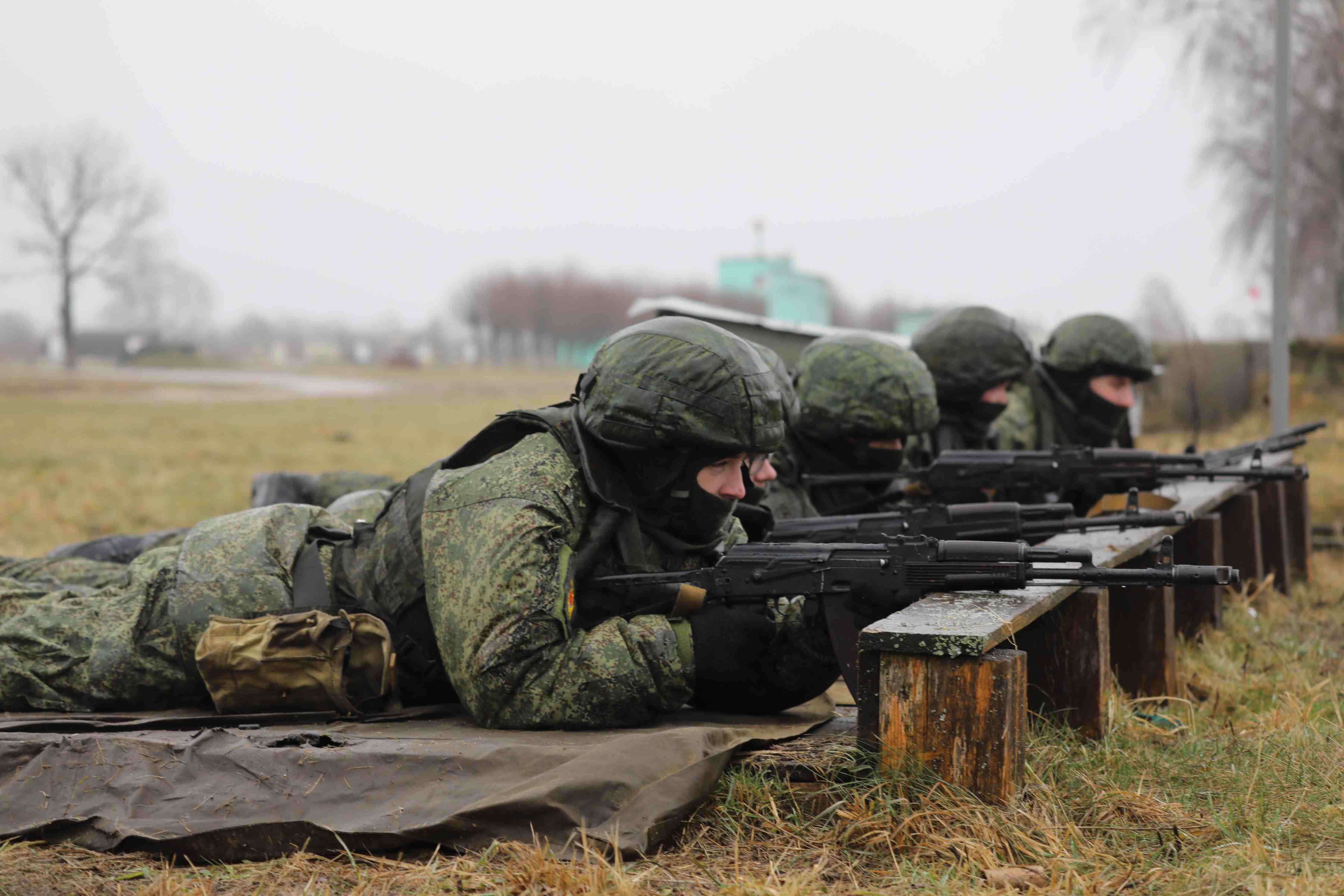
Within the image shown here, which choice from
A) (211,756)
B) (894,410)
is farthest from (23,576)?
(894,410)

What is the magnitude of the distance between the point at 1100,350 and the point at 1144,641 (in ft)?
11.9

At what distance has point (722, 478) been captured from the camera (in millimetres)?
3896

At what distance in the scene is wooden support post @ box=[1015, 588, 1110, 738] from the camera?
13.6 ft

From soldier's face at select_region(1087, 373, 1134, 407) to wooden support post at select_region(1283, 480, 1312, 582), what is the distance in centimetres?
121

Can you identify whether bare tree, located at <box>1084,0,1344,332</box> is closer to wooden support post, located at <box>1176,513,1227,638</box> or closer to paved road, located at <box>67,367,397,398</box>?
wooden support post, located at <box>1176,513,1227,638</box>

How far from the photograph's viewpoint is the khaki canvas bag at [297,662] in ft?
12.8

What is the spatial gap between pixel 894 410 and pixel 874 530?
1.53 meters

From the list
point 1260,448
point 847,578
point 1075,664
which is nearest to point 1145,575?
point 847,578

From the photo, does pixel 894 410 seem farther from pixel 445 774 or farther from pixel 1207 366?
pixel 1207 366

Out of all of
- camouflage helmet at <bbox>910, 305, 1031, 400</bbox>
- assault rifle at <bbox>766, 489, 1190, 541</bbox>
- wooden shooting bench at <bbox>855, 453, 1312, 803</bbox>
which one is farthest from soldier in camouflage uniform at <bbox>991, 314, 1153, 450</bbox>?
assault rifle at <bbox>766, 489, 1190, 541</bbox>

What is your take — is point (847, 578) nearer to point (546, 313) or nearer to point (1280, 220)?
point (1280, 220)

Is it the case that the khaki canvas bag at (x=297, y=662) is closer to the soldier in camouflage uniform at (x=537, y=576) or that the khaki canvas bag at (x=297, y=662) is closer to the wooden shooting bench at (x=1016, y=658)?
the soldier in camouflage uniform at (x=537, y=576)

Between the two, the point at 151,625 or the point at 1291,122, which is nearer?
the point at 151,625

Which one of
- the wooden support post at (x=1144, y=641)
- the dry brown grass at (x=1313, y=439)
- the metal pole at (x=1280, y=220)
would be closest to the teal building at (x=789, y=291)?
the dry brown grass at (x=1313, y=439)
